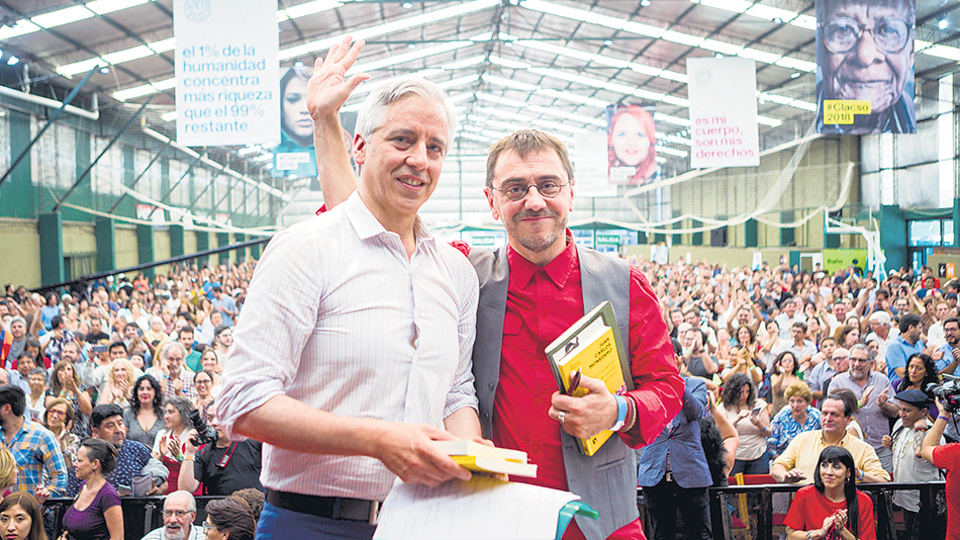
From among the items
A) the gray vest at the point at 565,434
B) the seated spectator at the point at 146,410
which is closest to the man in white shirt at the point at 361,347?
the gray vest at the point at 565,434

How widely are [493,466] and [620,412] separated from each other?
0.54 meters

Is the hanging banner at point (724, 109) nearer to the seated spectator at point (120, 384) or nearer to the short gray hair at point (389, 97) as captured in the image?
A: the seated spectator at point (120, 384)

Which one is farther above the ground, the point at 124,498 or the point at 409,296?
the point at 409,296

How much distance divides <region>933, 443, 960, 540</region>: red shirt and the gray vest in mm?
3080

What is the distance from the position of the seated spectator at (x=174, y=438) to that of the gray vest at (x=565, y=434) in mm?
3860

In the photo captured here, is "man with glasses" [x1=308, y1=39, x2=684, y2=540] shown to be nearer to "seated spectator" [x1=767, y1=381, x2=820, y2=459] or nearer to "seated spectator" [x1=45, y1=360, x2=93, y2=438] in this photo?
"seated spectator" [x1=767, y1=381, x2=820, y2=459]

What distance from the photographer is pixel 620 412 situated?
1.61 m

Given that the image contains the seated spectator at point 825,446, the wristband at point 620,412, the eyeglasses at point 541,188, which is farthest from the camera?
the seated spectator at point 825,446

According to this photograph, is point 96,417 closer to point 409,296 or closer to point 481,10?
point 409,296

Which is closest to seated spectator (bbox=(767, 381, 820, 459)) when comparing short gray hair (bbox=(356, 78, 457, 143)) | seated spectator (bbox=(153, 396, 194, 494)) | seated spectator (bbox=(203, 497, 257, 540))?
seated spectator (bbox=(203, 497, 257, 540))

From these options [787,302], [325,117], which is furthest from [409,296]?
[787,302]

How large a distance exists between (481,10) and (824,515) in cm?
1818

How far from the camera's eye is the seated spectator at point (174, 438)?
500 cm

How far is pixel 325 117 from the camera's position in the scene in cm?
175
